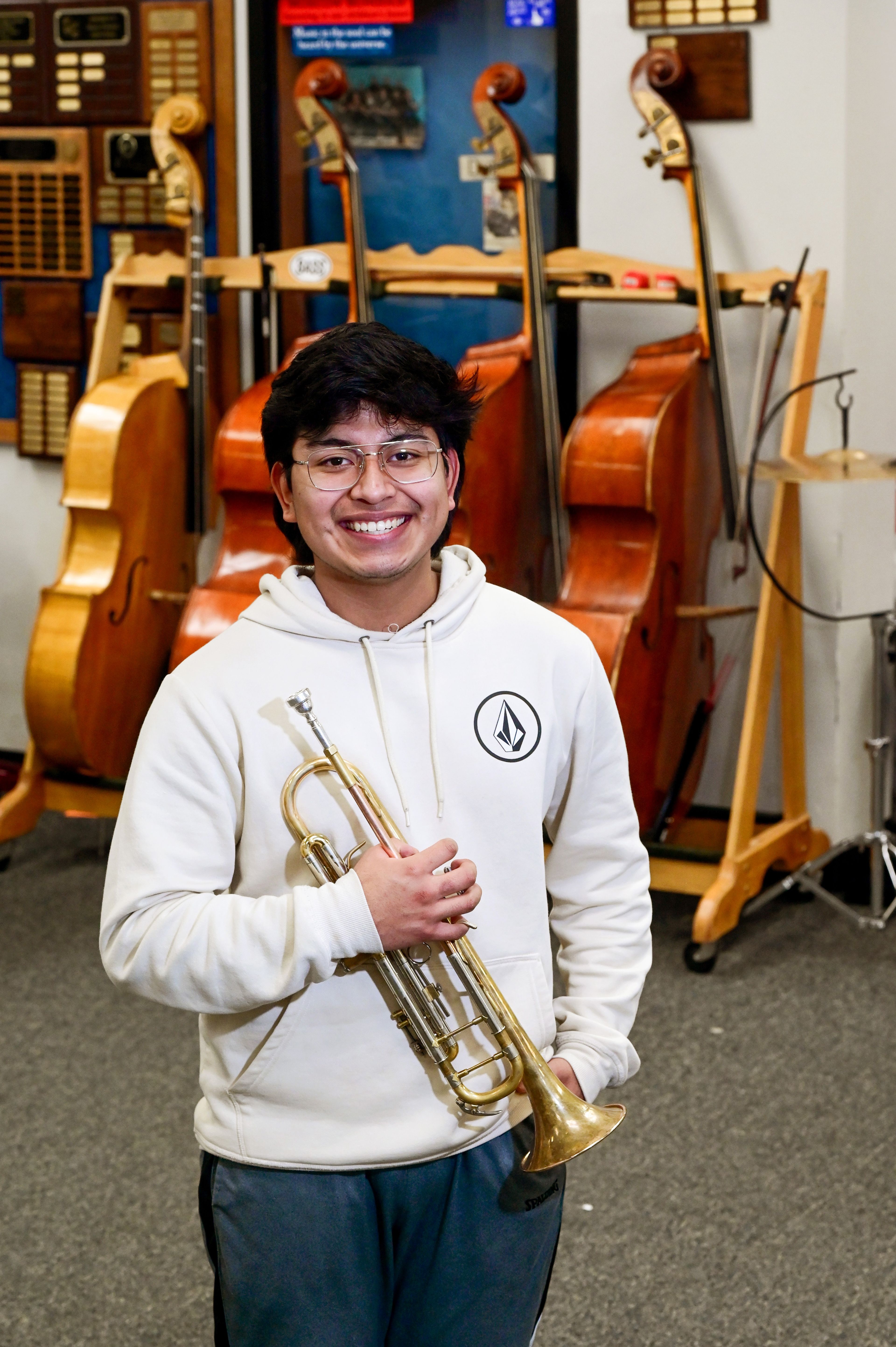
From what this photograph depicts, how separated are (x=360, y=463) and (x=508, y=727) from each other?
0.91 feet

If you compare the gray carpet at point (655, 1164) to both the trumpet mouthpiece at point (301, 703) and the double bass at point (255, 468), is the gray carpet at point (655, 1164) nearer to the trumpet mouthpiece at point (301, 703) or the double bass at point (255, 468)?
the double bass at point (255, 468)

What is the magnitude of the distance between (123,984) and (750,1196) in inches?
63.6

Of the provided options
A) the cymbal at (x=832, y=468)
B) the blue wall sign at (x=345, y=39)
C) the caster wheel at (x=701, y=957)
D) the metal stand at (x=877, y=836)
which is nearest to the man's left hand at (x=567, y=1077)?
the cymbal at (x=832, y=468)

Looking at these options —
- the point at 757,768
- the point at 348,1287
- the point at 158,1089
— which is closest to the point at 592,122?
the point at 757,768

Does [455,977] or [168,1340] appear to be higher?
[455,977]

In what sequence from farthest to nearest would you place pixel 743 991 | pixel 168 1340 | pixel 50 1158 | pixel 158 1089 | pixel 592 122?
pixel 592 122, pixel 743 991, pixel 158 1089, pixel 50 1158, pixel 168 1340

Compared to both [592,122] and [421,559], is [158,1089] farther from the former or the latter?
[592,122]

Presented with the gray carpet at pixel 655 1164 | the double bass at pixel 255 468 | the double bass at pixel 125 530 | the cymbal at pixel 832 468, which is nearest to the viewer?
the gray carpet at pixel 655 1164

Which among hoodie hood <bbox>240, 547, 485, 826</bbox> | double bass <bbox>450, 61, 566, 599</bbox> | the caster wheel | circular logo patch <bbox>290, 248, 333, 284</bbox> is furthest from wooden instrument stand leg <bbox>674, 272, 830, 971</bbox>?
hoodie hood <bbox>240, 547, 485, 826</bbox>

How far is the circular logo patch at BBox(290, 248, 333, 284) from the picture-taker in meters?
3.76

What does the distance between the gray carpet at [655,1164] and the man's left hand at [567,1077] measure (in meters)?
1.00

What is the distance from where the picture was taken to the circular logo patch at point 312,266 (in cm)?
376

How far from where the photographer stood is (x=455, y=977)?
139 cm

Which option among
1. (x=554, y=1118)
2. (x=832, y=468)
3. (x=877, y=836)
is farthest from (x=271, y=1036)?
(x=877, y=836)
